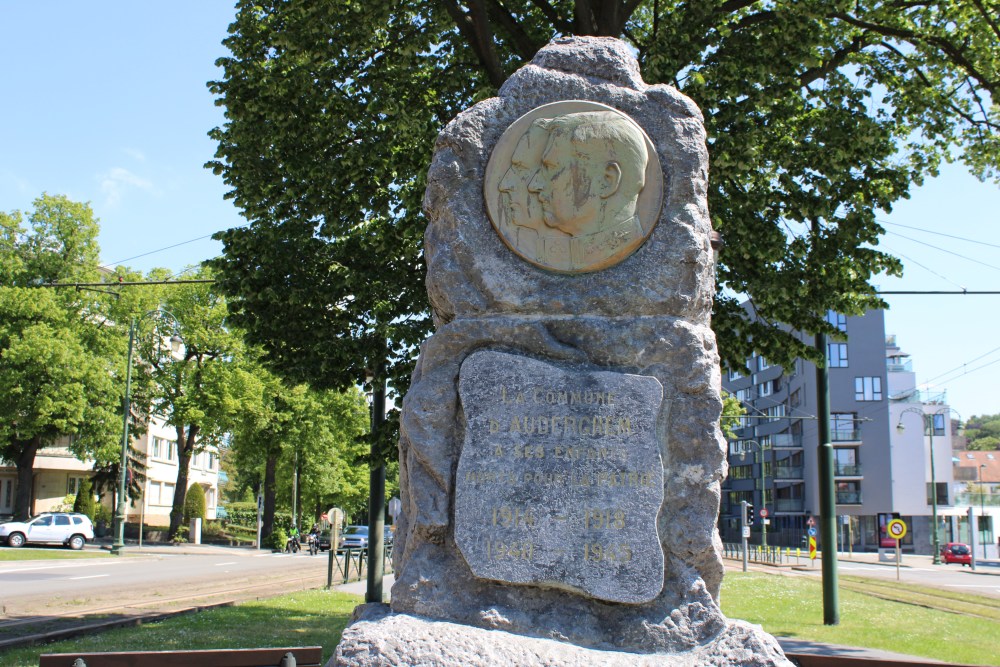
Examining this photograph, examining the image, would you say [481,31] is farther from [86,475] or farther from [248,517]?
[248,517]

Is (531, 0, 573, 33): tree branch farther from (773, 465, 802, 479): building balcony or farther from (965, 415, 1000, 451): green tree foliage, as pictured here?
(965, 415, 1000, 451): green tree foliage

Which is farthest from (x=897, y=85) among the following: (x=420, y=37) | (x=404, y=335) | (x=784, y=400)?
(x=784, y=400)

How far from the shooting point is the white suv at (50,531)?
118 ft

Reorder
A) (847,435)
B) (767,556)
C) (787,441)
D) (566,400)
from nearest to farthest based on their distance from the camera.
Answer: (566,400) < (767,556) < (847,435) < (787,441)

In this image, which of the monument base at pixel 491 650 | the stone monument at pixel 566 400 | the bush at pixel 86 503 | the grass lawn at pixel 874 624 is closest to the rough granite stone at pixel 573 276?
the stone monument at pixel 566 400

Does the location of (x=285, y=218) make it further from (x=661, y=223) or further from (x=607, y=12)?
(x=661, y=223)

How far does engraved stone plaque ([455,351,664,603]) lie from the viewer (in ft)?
17.2

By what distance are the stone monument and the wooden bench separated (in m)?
0.53

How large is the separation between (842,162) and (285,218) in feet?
25.4

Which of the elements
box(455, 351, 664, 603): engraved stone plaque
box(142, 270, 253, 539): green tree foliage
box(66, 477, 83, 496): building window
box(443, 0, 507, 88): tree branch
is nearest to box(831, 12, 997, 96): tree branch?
box(443, 0, 507, 88): tree branch

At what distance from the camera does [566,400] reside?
5.51 m

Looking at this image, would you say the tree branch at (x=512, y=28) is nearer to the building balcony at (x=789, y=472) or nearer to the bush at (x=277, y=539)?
the bush at (x=277, y=539)

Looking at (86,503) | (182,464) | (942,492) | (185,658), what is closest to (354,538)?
(182,464)

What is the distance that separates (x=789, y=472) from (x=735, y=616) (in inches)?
2114
